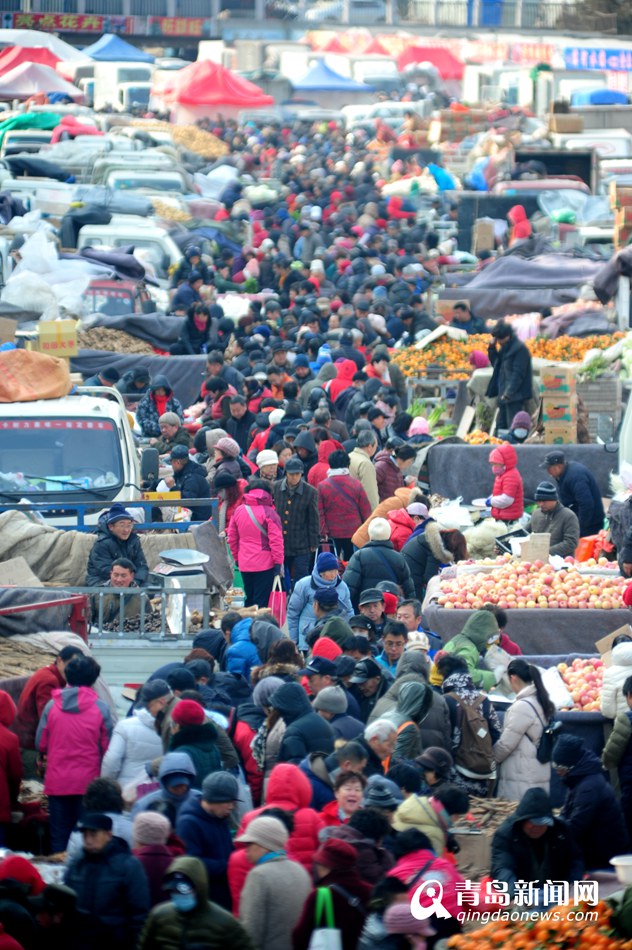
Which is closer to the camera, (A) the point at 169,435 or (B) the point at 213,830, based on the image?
(B) the point at 213,830

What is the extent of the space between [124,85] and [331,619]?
41.6 metres

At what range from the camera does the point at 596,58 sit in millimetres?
69312

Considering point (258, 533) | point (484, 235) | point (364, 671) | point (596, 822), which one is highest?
point (364, 671)

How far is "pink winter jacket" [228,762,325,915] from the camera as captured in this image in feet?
25.2

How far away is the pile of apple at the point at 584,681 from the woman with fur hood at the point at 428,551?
2105 mm

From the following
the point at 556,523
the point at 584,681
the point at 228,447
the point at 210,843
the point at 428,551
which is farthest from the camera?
the point at 228,447

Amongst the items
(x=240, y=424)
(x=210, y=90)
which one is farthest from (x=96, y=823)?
(x=210, y=90)

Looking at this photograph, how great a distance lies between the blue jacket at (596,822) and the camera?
909cm

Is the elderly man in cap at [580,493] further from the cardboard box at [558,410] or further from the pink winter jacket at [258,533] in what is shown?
the pink winter jacket at [258,533]

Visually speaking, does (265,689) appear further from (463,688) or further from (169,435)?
(169,435)

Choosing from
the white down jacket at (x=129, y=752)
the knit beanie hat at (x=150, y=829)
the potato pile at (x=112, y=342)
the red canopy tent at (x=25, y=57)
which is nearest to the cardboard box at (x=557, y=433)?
the potato pile at (x=112, y=342)

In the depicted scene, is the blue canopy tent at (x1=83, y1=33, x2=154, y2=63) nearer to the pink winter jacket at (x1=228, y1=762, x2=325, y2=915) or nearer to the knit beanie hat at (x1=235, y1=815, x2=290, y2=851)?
the pink winter jacket at (x1=228, y1=762, x2=325, y2=915)

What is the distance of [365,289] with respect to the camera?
83.2 ft

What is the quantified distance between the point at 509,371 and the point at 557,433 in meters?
0.79
